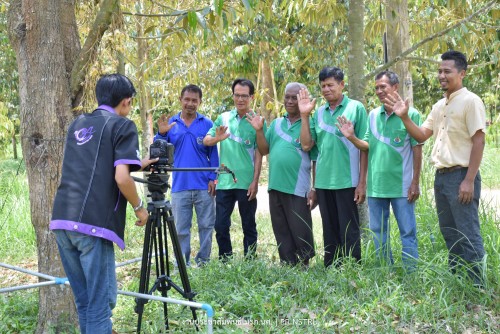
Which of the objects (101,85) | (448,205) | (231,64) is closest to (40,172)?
(101,85)

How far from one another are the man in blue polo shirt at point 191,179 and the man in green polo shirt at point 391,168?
1.42 m

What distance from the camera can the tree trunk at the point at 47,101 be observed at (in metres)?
4.27

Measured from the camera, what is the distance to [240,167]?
5.86 meters

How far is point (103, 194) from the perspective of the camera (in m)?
3.42

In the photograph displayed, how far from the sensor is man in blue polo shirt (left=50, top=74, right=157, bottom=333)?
134 inches

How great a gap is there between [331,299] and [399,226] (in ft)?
3.43

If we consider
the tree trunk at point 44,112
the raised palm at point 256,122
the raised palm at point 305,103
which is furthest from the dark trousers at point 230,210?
the tree trunk at point 44,112

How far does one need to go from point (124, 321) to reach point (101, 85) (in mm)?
1855

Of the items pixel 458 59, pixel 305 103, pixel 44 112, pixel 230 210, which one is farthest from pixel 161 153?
pixel 458 59

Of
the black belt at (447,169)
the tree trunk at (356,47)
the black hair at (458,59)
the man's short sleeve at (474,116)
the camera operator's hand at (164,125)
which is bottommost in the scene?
the black belt at (447,169)

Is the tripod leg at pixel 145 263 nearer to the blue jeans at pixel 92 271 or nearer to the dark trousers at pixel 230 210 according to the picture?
the blue jeans at pixel 92 271

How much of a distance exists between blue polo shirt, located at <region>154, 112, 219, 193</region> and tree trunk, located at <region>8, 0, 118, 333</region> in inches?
63.9

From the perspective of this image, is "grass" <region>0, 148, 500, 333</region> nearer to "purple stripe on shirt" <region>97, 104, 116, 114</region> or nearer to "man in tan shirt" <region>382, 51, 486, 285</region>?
"man in tan shirt" <region>382, 51, 486, 285</region>

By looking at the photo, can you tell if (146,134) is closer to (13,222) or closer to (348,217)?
(13,222)
